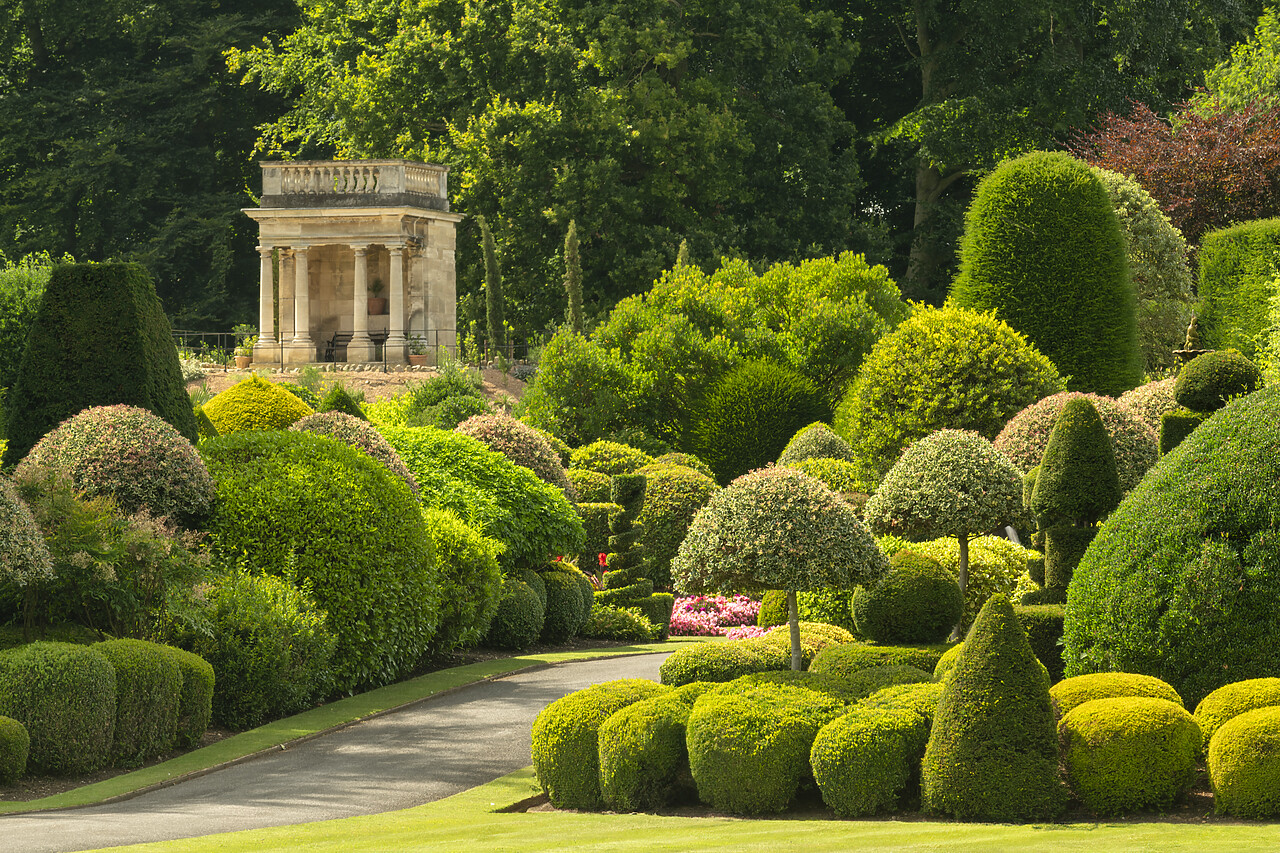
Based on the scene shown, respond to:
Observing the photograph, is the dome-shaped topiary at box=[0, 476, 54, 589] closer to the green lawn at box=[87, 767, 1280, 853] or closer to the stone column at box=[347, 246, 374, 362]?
the green lawn at box=[87, 767, 1280, 853]

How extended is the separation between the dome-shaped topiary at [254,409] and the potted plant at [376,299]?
59.7 ft

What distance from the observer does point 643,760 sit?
1115cm

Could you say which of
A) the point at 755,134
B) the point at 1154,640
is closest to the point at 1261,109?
the point at 755,134

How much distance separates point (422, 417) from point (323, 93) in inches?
734

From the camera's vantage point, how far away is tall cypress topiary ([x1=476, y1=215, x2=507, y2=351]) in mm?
35781

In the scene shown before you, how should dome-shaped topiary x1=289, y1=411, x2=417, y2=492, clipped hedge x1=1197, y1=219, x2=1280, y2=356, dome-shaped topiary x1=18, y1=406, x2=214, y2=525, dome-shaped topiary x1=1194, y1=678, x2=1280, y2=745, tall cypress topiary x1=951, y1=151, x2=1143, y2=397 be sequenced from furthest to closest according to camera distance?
clipped hedge x1=1197, y1=219, x2=1280, y2=356
tall cypress topiary x1=951, y1=151, x2=1143, y2=397
dome-shaped topiary x1=289, y1=411, x2=417, y2=492
dome-shaped topiary x1=18, y1=406, x2=214, y2=525
dome-shaped topiary x1=1194, y1=678, x2=1280, y2=745

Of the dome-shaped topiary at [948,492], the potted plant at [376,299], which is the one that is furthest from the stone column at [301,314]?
the dome-shaped topiary at [948,492]

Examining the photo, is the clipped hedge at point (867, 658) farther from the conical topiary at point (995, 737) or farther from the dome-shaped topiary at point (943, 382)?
the dome-shaped topiary at point (943, 382)

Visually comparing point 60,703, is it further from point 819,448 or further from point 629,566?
point 819,448

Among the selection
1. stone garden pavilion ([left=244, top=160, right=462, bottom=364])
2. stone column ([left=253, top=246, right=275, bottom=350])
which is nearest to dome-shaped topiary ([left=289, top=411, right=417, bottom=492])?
stone garden pavilion ([left=244, top=160, right=462, bottom=364])

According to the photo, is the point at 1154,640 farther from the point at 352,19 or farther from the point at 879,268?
the point at 352,19

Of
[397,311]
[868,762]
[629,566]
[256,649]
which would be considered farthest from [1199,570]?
[397,311]

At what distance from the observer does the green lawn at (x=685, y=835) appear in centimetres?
885

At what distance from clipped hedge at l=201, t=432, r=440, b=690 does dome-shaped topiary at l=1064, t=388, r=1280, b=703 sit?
8.08 metres
